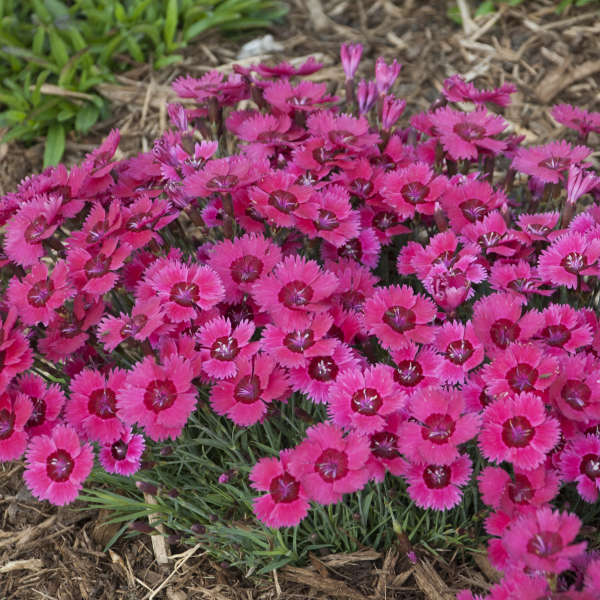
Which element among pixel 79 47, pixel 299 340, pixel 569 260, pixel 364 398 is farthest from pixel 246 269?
pixel 79 47

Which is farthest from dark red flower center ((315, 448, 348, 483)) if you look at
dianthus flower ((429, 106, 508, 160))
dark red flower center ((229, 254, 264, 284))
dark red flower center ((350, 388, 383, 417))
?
dianthus flower ((429, 106, 508, 160))

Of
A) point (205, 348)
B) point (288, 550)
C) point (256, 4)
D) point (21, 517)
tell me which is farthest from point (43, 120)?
point (288, 550)

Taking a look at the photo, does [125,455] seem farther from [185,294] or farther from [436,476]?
[436,476]

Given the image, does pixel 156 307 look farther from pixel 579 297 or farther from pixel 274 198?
pixel 579 297

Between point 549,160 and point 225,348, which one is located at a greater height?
point 549,160

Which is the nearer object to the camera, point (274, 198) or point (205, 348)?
point (205, 348)

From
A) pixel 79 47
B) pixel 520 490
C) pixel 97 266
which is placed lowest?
pixel 79 47

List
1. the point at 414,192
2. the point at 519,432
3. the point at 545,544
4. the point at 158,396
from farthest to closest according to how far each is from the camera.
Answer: the point at 414,192, the point at 158,396, the point at 519,432, the point at 545,544

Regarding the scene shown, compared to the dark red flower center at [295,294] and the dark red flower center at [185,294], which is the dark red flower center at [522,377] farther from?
the dark red flower center at [185,294]

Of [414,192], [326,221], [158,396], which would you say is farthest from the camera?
[414,192]
